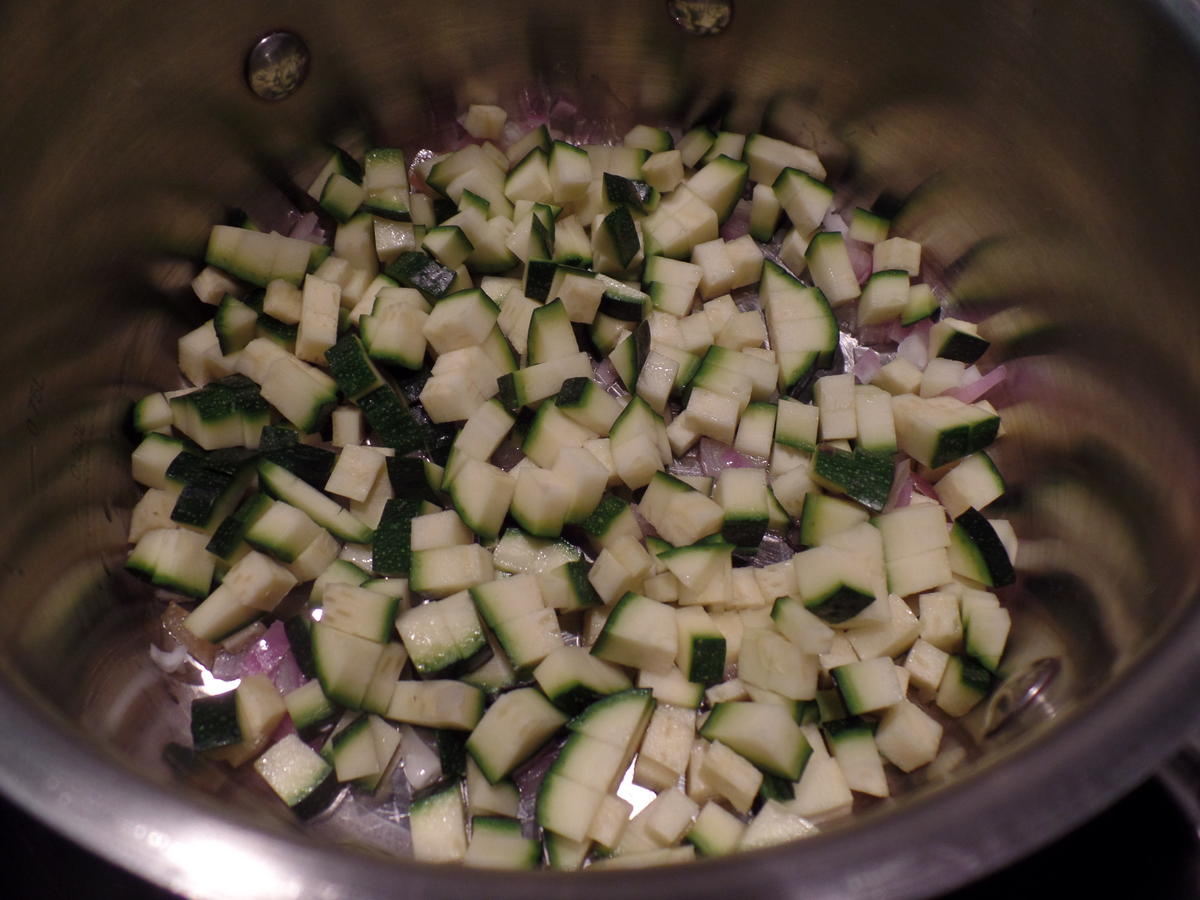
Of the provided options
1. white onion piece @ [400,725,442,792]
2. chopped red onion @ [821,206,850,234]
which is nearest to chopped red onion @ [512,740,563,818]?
white onion piece @ [400,725,442,792]

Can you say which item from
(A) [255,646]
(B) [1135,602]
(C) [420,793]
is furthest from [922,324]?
(A) [255,646]

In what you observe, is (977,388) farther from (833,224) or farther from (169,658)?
(169,658)

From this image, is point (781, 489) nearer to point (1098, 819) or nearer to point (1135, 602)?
point (1135, 602)

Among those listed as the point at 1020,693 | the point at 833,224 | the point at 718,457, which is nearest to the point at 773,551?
the point at 718,457

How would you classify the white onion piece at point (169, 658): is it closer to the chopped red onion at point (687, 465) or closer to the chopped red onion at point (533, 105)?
the chopped red onion at point (687, 465)

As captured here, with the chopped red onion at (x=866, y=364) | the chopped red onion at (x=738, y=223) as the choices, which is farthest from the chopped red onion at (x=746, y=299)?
the chopped red onion at (x=866, y=364)
